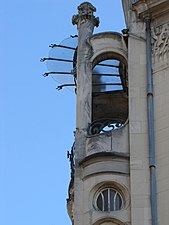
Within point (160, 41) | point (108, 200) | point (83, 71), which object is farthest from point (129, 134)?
point (160, 41)

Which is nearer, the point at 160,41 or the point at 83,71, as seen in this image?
the point at 160,41

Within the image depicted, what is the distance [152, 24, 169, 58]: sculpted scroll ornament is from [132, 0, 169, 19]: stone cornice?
444 mm

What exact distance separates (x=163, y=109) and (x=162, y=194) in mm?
2488

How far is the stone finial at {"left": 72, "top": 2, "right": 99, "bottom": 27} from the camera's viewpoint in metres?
24.2

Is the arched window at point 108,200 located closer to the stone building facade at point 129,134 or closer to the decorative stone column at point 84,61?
the stone building facade at point 129,134

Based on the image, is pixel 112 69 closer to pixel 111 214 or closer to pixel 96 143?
pixel 96 143

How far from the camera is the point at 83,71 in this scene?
75.4ft

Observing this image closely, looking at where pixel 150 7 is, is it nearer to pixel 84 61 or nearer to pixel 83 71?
pixel 84 61

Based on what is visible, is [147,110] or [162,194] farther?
[147,110]

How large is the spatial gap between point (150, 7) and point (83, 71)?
104 inches

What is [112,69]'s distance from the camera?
86.3 feet

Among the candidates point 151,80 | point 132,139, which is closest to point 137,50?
point 151,80

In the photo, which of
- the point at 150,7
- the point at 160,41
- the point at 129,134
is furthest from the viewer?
the point at 150,7

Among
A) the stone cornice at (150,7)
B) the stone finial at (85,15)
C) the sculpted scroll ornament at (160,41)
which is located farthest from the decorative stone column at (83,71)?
the sculpted scroll ornament at (160,41)
